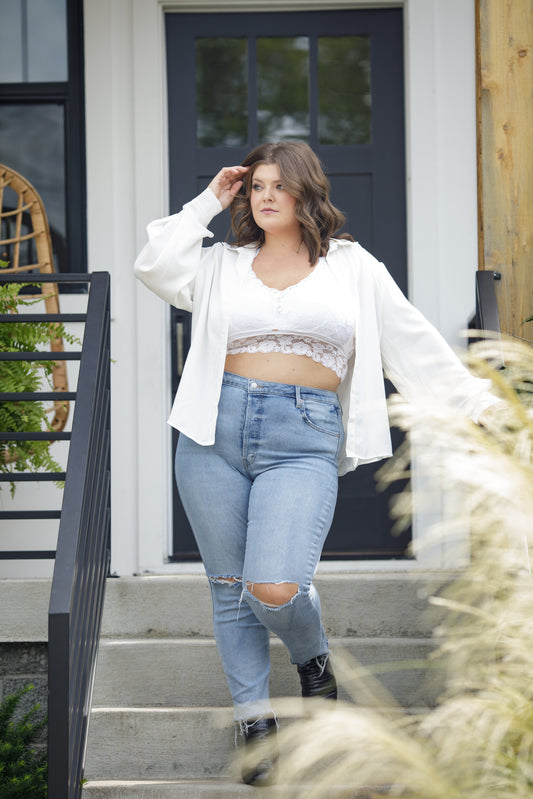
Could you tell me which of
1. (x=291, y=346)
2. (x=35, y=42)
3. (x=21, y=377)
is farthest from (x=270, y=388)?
(x=35, y=42)

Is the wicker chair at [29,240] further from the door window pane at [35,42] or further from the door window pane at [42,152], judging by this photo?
the door window pane at [35,42]

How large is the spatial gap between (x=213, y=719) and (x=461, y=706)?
1.36 m

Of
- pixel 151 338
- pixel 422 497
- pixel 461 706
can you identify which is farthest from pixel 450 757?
pixel 151 338

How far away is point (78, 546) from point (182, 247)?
31.2 inches

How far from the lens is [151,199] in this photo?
335 cm

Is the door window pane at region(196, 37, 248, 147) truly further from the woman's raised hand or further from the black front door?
the woman's raised hand

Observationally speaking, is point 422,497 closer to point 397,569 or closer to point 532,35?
point 397,569

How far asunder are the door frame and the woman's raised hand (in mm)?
1174

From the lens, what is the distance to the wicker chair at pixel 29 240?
125 inches

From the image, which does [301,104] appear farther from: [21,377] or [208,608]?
[208,608]

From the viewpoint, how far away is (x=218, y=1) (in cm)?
340

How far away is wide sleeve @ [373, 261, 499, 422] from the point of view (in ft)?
6.67

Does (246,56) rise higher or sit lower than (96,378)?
higher

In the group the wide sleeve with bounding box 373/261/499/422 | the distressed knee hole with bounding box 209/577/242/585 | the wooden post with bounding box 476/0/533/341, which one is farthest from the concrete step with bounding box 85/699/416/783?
the wooden post with bounding box 476/0/533/341
